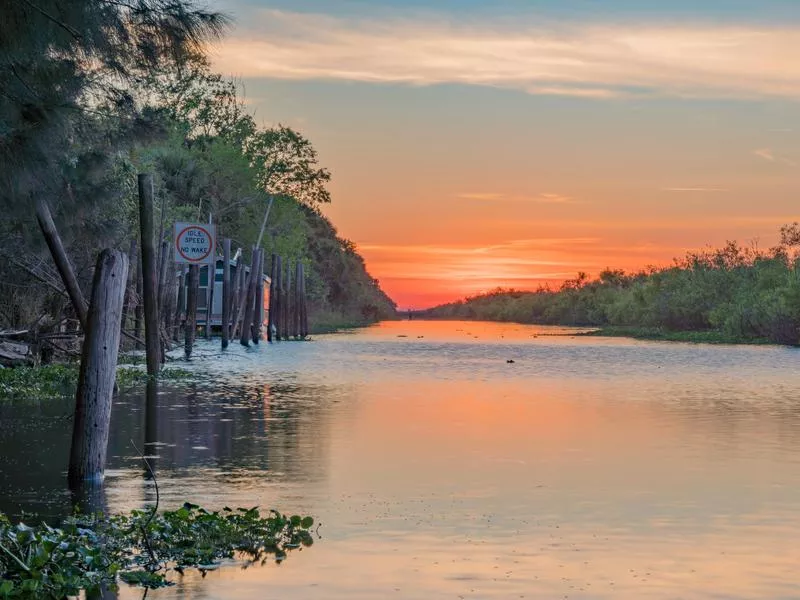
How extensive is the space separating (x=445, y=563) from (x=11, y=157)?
6689 mm

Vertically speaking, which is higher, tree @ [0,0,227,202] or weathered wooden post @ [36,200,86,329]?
tree @ [0,0,227,202]

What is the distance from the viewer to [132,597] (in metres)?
8.95

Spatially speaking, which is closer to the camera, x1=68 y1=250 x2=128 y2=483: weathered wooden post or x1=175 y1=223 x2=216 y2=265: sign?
x1=68 y1=250 x2=128 y2=483: weathered wooden post

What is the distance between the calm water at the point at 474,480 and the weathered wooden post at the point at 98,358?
612 millimetres

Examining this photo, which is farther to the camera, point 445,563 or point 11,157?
point 11,157

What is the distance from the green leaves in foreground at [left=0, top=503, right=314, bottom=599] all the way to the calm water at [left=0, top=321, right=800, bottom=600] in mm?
333

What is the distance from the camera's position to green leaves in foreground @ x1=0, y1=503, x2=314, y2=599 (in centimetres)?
906

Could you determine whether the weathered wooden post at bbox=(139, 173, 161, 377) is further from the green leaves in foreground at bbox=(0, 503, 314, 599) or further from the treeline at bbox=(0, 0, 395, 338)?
the green leaves in foreground at bbox=(0, 503, 314, 599)

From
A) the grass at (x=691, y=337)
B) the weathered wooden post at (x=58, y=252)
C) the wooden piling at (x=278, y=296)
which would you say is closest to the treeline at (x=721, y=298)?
the grass at (x=691, y=337)

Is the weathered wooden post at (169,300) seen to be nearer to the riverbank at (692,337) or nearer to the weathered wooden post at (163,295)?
the weathered wooden post at (163,295)

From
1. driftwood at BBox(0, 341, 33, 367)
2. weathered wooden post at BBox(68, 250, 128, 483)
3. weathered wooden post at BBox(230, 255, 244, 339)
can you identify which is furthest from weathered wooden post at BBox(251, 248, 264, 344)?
weathered wooden post at BBox(68, 250, 128, 483)

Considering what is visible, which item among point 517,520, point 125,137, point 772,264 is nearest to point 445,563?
point 517,520

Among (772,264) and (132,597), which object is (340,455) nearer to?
(132,597)

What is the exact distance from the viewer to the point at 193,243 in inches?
1503
